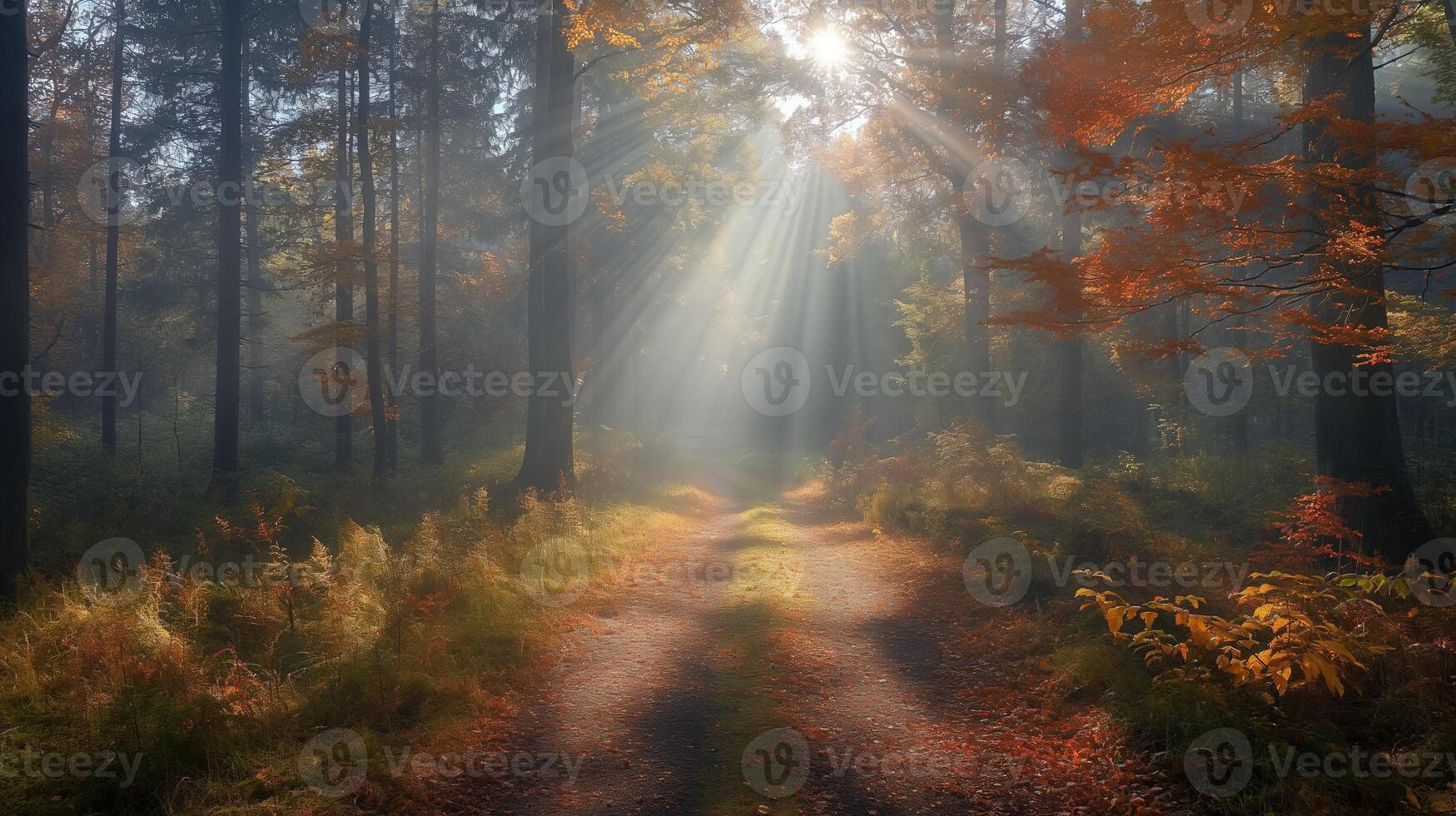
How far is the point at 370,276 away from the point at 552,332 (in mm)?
4791

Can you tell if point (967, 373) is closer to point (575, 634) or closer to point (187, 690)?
point (575, 634)

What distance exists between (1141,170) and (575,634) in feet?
24.8
